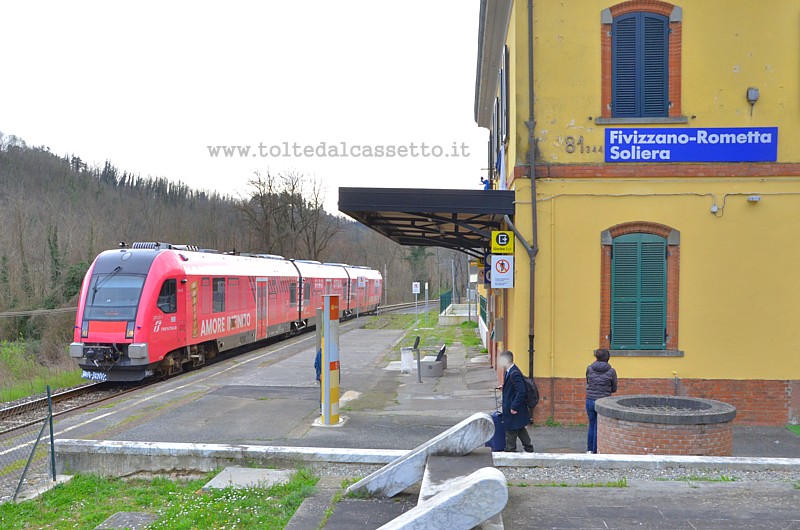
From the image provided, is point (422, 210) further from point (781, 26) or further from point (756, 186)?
point (781, 26)

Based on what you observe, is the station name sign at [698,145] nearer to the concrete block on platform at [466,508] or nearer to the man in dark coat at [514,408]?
the man in dark coat at [514,408]

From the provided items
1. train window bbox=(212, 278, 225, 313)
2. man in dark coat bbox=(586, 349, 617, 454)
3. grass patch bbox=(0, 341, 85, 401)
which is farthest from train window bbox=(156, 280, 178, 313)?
man in dark coat bbox=(586, 349, 617, 454)

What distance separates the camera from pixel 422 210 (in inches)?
443

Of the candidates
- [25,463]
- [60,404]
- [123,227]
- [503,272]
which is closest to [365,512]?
[25,463]

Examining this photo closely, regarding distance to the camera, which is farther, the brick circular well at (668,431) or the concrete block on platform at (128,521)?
the brick circular well at (668,431)

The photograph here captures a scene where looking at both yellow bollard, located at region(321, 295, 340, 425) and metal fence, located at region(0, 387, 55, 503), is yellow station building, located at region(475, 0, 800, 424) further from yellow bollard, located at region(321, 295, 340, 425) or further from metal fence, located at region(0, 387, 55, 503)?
metal fence, located at region(0, 387, 55, 503)

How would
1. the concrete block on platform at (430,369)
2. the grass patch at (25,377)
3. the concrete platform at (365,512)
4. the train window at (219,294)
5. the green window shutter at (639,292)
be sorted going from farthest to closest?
the train window at (219,294) → the concrete block on platform at (430,369) → the grass patch at (25,377) → the green window shutter at (639,292) → the concrete platform at (365,512)

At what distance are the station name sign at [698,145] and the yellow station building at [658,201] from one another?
0.07ft

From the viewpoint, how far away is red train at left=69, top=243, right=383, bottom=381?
15.3 meters

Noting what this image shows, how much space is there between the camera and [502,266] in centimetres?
1124

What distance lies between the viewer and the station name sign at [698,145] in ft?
36.3

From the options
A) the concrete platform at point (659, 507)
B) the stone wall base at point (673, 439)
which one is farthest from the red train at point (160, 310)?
the concrete platform at point (659, 507)

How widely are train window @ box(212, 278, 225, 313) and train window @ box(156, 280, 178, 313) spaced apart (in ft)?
8.25

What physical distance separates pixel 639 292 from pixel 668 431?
11.8 ft
